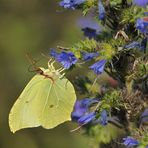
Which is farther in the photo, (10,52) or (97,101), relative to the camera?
(10,52)

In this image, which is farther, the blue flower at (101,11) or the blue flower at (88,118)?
the blue flower at (88,118)

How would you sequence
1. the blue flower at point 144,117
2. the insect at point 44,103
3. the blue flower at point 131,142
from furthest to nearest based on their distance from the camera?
the insect at point 44,103, the blue flower at point 144,117, the blue flower at point 131,142

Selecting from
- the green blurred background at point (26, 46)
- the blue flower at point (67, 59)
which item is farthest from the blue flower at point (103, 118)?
the green blurred background at point (26, 46)

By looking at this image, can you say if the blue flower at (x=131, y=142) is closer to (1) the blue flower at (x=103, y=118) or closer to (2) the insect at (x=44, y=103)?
(1) the blue flower at (x=103, y=118)

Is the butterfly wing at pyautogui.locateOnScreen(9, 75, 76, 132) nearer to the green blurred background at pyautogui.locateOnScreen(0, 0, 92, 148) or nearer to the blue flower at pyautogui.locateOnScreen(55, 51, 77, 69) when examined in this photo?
the blue flower at pyautogui.locateOnScreen(55, 51, 77, 69)

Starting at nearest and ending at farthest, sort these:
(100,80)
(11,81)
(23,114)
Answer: (23,114)
(100,80)
(11,81)

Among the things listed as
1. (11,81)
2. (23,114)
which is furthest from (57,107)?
(11,81)

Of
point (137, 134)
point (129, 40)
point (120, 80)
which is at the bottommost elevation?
point (137, 134)

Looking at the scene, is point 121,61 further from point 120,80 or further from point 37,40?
point 37,40
